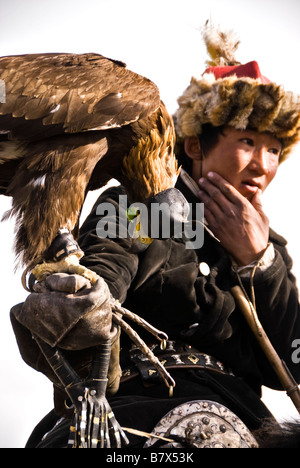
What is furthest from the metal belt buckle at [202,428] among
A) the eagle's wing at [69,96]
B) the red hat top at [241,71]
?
the red hat top at [241,71]

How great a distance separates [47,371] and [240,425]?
905 mm

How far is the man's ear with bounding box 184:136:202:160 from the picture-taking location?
14.7 feet

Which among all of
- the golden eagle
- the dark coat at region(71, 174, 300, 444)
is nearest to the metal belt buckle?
the dark coat at region(71, 174, 300, 444)

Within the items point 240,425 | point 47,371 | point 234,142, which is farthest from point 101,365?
point 234,142

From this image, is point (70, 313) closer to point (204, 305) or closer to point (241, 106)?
point (204, 305)

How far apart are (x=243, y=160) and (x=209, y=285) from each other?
2.56ft

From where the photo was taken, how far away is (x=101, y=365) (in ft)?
9.94

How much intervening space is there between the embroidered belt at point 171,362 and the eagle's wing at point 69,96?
1119 millimetres

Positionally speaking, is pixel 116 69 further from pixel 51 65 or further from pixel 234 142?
pixel 234 142

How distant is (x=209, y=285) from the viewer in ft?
13.0
